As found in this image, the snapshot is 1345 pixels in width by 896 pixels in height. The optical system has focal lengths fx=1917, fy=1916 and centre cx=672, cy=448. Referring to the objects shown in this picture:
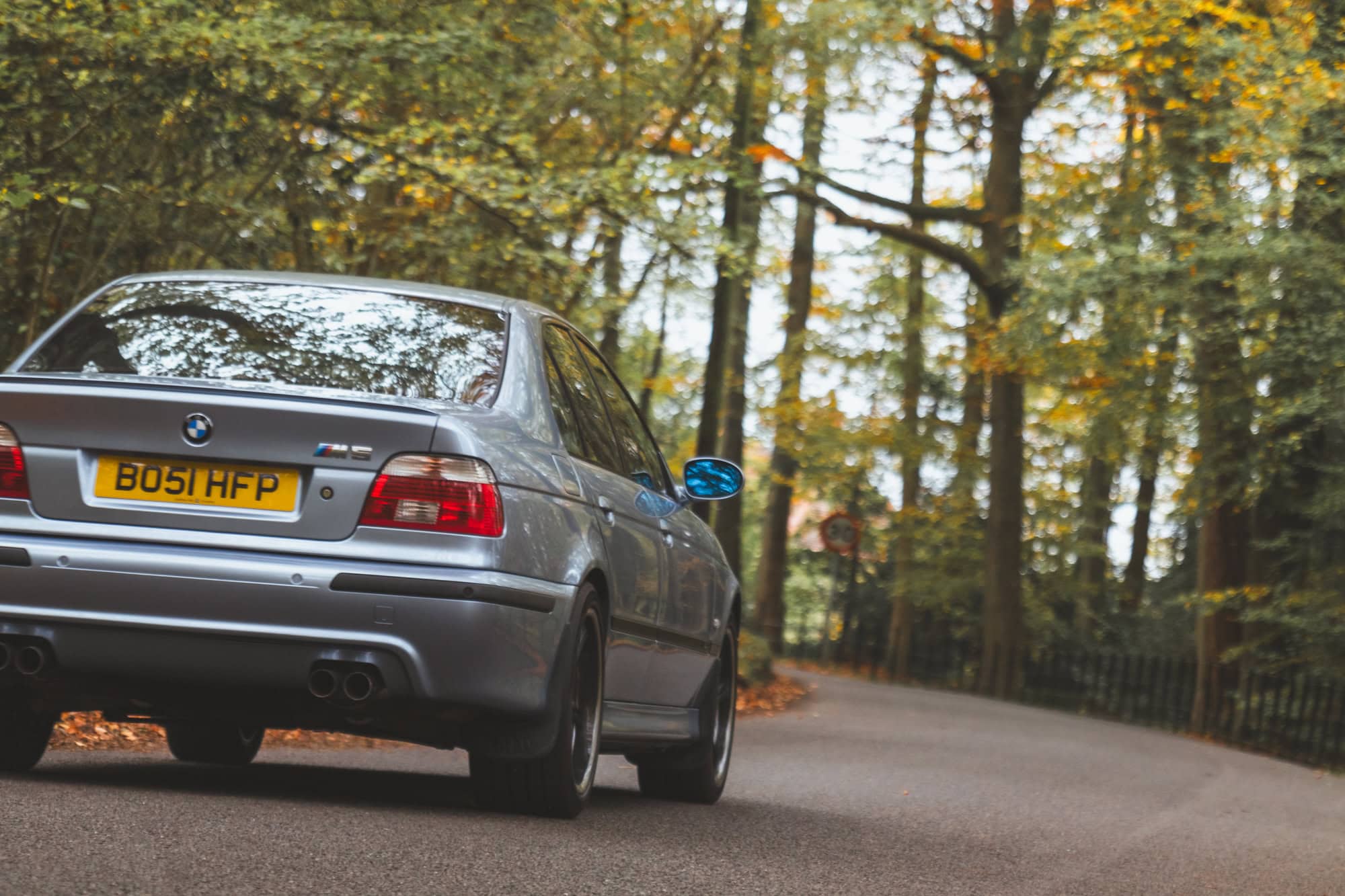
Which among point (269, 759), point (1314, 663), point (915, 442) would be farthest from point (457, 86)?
point (915, 442)

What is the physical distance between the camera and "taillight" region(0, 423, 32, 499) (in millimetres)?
5609

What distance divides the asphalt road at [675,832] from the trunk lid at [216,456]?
868 millimetres

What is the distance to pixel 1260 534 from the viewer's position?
2234 centimetres

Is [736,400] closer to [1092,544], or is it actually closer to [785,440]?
[785,440]

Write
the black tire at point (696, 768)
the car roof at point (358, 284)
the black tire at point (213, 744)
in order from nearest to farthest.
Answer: the car roof at point (358, 284) → the black tire at point (213, 744) → the black tire at point (696, 768)

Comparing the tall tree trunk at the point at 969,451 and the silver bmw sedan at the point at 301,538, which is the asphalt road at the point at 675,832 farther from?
the tall tree trunk at the point at 969,451

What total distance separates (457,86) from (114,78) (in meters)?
3.08

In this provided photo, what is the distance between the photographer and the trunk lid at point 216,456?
218 inches

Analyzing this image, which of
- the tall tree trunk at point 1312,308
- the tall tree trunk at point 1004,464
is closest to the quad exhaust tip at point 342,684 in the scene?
the tall tree trunk at point 1312,308

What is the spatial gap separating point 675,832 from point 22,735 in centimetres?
225

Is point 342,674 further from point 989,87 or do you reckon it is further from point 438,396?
point 989,87

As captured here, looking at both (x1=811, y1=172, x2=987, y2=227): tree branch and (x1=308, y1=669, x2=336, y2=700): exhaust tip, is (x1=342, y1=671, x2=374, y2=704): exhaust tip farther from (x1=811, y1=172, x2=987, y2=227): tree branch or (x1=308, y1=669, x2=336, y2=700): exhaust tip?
(x1=811, y1=172, x2=987, y2=227): tree branch

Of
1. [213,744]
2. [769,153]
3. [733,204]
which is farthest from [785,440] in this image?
[213,744]

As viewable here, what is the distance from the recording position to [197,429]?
5.57 m
